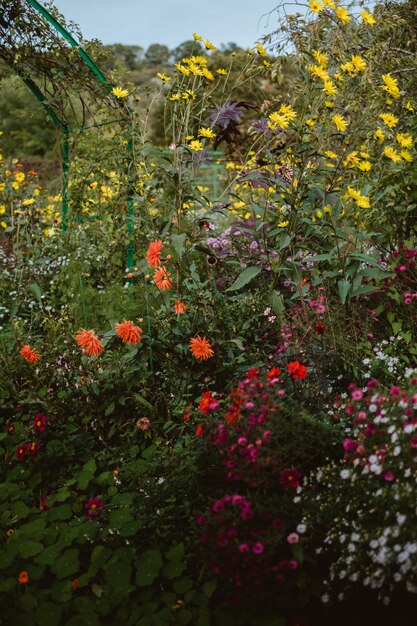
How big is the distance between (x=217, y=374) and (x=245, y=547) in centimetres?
127

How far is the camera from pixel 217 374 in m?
2.91

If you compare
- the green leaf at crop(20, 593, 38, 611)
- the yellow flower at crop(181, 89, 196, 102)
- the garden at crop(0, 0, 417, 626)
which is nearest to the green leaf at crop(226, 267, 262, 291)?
the garden at crop(0, 0, 417, 626)

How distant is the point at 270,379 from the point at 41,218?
Answer: 4.30 metres

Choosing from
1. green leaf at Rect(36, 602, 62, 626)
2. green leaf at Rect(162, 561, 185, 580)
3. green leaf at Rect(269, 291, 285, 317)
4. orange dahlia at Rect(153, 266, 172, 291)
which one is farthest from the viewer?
green leaf at Rect(269, 291, 285, 317)

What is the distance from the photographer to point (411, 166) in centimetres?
322

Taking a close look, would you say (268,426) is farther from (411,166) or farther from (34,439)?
(411,166)

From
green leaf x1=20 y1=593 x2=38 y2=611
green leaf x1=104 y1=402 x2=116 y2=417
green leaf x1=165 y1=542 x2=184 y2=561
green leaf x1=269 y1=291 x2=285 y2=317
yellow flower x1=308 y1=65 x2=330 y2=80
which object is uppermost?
yellow flower x1=308 y1=65 x2=330 y2=80

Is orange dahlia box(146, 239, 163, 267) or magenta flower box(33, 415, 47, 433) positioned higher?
orange dahlia box(146, 239, 163, 267)

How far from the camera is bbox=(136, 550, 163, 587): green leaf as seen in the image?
1856 millimetres

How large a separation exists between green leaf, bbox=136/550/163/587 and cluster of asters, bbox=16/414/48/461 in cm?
87

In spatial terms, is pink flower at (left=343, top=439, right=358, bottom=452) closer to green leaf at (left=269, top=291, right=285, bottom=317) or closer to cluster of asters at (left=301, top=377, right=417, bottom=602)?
cluster of asters at (left=301, top=377, right=417, bottom=602)

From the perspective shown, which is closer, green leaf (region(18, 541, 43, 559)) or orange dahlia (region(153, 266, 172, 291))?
green leaf (region(18, 541, 43, 559))

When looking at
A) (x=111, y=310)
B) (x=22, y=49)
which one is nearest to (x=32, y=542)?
(x=111, y=310)

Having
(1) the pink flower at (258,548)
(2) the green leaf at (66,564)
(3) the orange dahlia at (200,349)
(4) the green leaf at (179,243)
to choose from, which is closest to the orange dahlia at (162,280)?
(4) the green leaf at (179,243)
